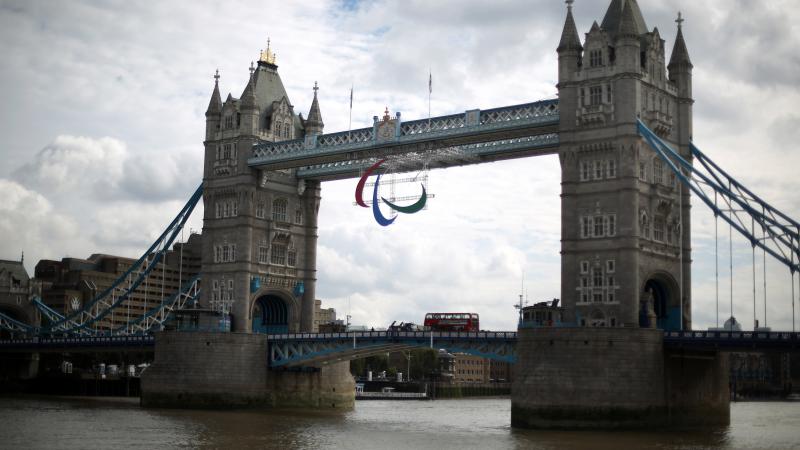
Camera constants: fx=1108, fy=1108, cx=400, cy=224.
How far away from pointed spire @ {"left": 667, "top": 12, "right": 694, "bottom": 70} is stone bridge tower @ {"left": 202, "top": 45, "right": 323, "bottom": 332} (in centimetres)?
3418

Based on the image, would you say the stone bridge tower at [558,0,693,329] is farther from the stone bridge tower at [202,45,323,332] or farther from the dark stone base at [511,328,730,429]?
the stone bridge tower at [202,45,323,332]

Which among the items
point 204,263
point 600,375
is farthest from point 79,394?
point 600,375

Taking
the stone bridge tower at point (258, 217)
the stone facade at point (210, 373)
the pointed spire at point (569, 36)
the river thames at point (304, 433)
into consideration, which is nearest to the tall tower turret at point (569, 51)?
the pointed spire at point (569, 36)

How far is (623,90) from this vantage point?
77.6 m

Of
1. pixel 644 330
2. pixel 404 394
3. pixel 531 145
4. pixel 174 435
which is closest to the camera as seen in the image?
pixel 174 435

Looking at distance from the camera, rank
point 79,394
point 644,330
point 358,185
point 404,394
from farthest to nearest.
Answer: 1. point 404,394
2. point 79,394
3. point 358,185
4. point 644,330

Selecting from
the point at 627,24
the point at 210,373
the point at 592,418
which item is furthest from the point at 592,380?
the point at 210,373

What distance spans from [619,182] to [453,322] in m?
21.3

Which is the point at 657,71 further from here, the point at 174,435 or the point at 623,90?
the point at 174,435

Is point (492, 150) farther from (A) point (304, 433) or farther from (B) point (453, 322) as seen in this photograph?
(A) point (304, 433)

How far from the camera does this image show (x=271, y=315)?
10606 cm

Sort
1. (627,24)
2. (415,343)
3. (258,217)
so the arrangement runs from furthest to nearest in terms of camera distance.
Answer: (258,217)
(415,343)
(627,24)

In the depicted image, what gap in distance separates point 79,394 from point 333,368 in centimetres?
4625

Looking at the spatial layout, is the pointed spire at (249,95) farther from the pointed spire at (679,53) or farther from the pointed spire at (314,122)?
the pointed spire at (679,53)
